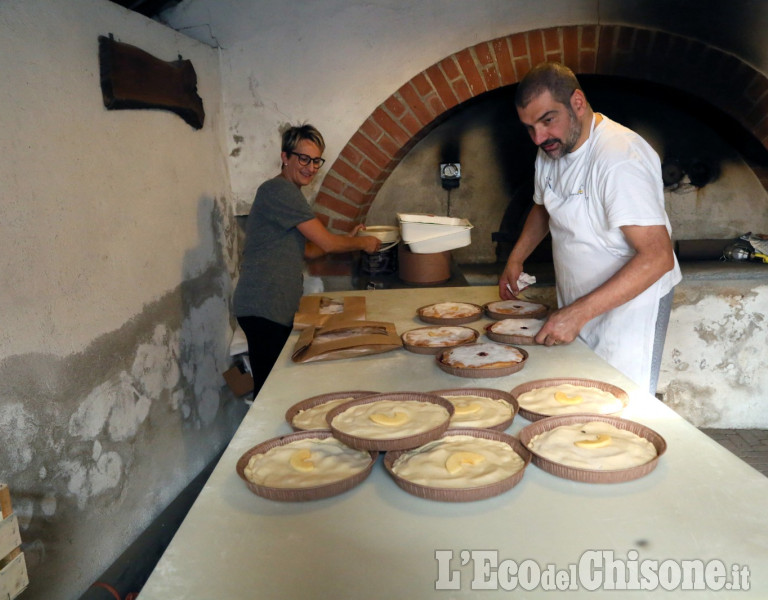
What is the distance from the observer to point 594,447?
52.2 inches

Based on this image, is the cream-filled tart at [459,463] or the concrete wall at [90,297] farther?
the concrete wall at [90,297]

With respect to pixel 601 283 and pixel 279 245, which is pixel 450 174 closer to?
pixel 279 245

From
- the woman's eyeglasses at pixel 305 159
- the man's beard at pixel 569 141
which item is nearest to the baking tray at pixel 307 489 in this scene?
the man's beard at pixel 569 141

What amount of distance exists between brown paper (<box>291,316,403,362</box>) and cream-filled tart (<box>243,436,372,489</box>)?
0.66 meters

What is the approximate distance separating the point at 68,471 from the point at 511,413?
1.66m

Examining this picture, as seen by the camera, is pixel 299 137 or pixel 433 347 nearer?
pixel 433 347

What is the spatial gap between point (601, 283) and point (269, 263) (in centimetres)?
153

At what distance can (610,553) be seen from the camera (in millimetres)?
1030

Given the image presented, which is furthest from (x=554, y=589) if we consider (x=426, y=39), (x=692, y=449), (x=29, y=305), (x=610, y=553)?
(x=426, y=39)

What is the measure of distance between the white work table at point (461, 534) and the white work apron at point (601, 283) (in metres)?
1.00

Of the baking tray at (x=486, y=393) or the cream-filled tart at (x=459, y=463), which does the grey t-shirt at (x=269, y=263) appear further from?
the cream-filled tart at (x=459, y=463)

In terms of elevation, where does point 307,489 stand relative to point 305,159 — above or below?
below

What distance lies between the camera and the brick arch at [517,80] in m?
3.54

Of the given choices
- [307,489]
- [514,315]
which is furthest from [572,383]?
[307,489]
